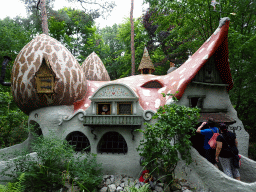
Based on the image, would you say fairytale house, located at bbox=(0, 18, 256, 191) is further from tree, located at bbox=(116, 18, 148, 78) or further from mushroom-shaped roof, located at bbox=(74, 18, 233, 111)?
tree, located at bbox=(116, 18, 148, 78)

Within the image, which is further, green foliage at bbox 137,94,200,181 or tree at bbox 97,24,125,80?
tree at bbox 97,24,125,80

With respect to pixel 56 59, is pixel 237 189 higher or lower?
lower

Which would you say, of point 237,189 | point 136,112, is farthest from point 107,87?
point 237,189

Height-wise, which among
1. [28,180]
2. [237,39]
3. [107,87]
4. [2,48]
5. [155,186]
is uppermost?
[2,48]

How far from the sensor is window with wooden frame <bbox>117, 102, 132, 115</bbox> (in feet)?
21.0

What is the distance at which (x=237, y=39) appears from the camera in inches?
309

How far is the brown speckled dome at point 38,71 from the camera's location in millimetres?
6508

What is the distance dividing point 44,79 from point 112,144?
354 cm

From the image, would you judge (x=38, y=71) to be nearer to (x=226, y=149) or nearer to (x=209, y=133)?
(x=209, y=133)

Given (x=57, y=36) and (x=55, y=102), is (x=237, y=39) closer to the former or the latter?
(x=55, y=102)

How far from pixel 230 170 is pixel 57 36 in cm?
1794

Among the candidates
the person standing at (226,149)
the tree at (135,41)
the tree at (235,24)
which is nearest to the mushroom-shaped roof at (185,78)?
the tree at (235,24)

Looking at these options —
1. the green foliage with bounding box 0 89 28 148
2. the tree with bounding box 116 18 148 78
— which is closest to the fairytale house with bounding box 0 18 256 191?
the green foliage with bounding box 0 89 28 148

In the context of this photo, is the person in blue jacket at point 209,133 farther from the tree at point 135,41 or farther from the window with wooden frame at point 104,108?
the tree at point 135,41
